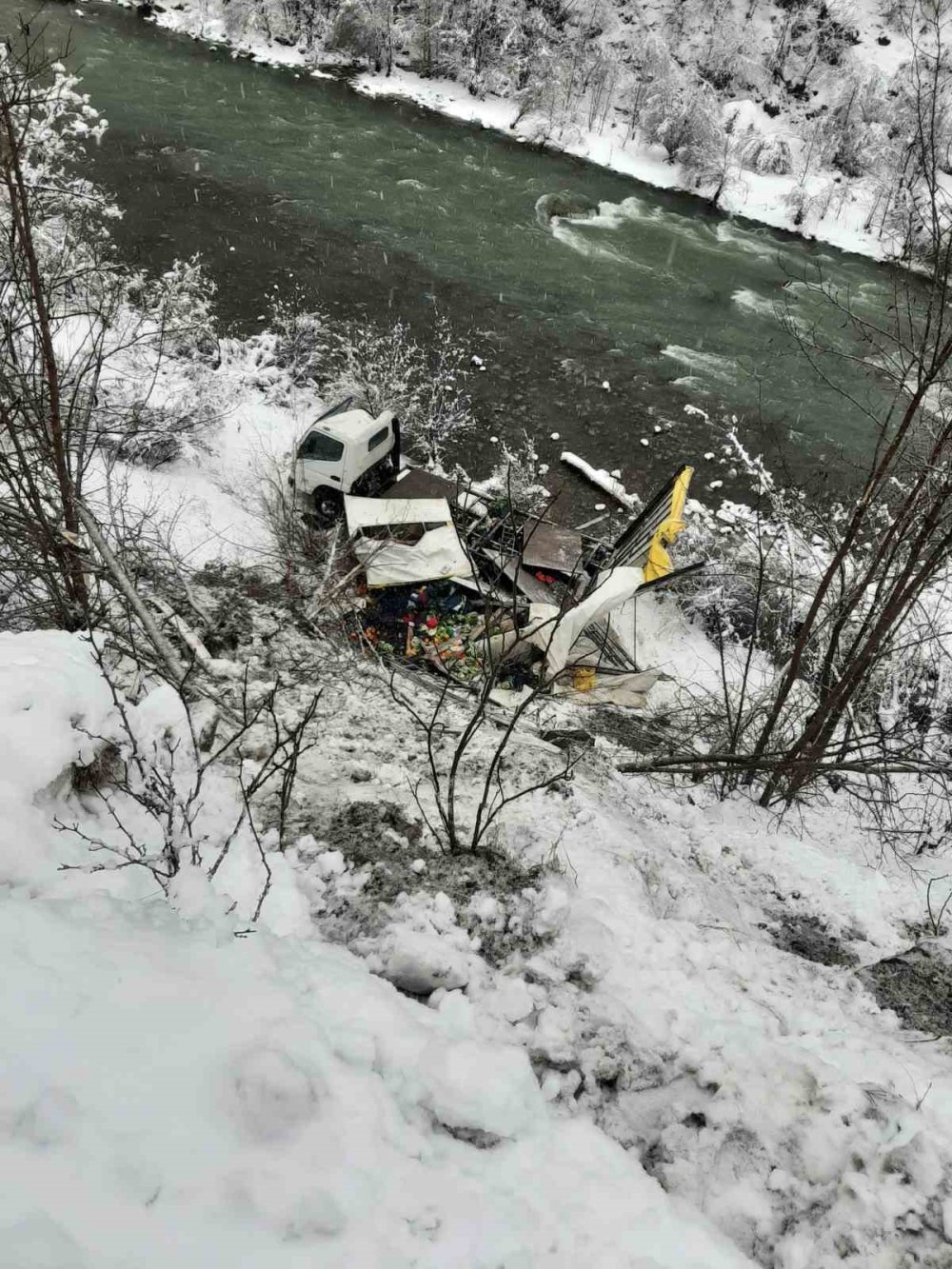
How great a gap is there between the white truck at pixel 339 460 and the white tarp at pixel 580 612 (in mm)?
3534

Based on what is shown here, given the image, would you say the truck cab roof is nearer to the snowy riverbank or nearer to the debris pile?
the debris pile

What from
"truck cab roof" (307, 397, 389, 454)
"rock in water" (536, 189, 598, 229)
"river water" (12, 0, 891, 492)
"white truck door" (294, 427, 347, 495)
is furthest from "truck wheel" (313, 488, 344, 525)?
"rock in water" (536, 189, 598, 229)

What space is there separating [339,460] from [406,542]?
1.65 meters

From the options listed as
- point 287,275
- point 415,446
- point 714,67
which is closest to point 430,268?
point 287,275

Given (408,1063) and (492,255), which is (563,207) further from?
(408,1063)

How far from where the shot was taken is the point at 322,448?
1077cm

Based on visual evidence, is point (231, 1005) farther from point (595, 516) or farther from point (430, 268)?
point (430, 268)

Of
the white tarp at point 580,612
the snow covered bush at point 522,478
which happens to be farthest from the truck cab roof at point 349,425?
the white tarp at point 580,612

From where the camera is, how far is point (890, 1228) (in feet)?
9.43

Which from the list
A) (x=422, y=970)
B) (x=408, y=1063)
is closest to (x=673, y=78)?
(x=422, y=970)

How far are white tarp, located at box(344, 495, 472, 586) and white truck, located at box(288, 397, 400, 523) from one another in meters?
0.67

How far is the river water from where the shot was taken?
15906mm

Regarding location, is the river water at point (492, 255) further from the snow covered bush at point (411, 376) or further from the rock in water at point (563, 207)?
the snow covered bush at point (411, 376)

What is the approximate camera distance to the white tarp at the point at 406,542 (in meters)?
9.64
